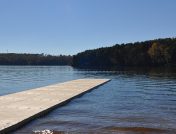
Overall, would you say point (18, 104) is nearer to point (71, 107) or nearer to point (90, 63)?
point (71, 107)

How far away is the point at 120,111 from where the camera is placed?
15836mm

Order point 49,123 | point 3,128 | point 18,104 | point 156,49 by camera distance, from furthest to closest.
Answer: point 156,49 → point 18,104 → point 49,123 → point 3,128

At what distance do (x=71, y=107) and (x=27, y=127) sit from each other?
18.2 feet

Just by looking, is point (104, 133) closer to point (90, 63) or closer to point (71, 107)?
point (71, 107)

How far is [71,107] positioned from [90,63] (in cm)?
15754

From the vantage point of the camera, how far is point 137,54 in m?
140

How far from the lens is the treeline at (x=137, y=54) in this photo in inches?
5017

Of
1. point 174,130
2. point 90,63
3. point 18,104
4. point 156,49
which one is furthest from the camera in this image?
point 90,63

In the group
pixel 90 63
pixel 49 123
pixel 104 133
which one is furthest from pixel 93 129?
pixel 90 63

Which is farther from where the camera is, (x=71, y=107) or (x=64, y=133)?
(x=71, y=107)

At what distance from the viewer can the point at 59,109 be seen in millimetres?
16281

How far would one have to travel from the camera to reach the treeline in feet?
418

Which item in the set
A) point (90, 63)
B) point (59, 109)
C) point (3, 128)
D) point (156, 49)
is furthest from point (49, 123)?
point (90, 63)

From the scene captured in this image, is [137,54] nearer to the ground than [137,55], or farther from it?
farther from it
